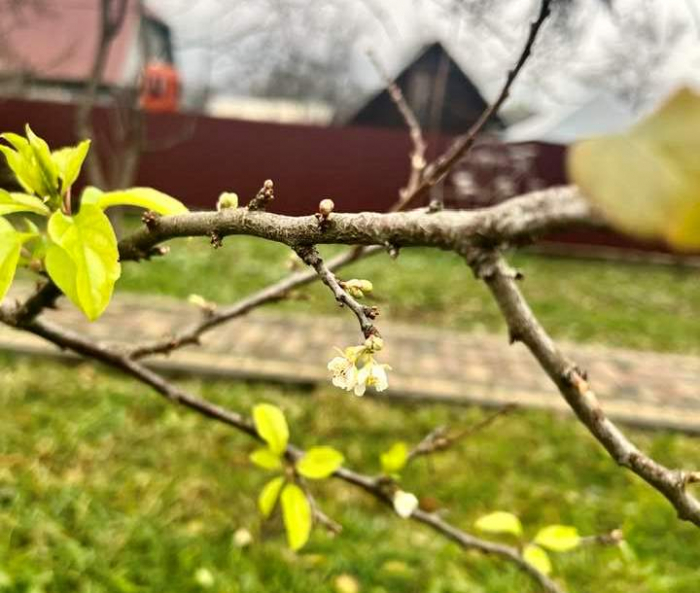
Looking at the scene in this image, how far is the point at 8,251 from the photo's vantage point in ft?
1.74

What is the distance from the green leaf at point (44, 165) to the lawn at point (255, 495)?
104 cm

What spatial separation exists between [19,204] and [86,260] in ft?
0.38

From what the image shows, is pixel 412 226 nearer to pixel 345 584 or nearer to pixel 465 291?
pixel 345 584

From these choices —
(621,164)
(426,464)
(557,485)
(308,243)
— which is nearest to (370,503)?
(426,464)

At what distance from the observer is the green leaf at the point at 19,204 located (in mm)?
575

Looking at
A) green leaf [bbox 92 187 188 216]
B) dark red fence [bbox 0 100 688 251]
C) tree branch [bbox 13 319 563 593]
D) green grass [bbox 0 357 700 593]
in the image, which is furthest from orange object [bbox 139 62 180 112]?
green leaf [bbox 92 187 188 216]

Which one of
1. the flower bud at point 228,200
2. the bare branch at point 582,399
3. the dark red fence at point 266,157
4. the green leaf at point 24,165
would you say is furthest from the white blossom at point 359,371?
the dark red fence at point 266,157

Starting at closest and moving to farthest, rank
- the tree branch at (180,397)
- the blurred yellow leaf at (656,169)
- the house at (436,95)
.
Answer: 1. the blurred yellow leaf at (656,169)
2. the tree branch at (180,397)
3. the house at (436,95)

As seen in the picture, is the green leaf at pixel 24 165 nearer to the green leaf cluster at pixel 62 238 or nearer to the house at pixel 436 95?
the green leaf cluster at pixel 62 238

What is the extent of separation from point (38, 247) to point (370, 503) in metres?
2.08

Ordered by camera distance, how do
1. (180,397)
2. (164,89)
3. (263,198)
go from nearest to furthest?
(263,198)
(180,397)
(164,89)

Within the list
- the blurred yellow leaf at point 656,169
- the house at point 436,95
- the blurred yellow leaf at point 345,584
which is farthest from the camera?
the house at point 436,95

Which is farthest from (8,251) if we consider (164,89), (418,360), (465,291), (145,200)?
(164,89)

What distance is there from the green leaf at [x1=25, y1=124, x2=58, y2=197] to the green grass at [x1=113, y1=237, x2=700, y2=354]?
140 inches
